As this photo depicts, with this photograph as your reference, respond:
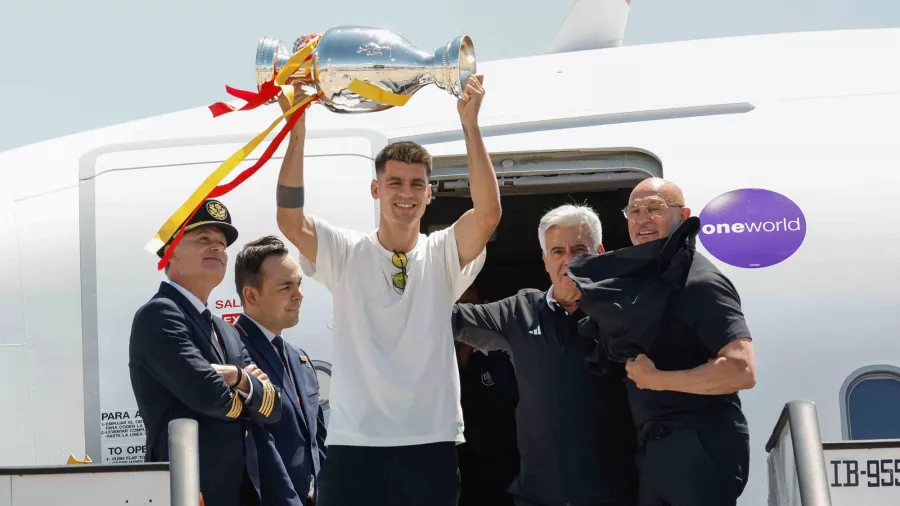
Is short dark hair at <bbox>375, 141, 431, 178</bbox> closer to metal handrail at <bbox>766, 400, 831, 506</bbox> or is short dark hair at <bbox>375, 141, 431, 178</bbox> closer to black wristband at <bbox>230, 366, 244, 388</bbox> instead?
black wristband at <bbox>230, 366, 244, 388</bbox>

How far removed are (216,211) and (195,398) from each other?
103 cm

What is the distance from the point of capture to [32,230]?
5625 millimetres

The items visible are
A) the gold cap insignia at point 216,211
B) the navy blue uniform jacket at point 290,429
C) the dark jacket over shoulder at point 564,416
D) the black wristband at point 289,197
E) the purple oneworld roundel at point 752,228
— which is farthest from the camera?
the purple oneworld roundel at point 752,228

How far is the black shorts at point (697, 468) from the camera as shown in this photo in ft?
12.5

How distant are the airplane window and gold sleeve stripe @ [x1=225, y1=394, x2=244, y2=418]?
117 inches

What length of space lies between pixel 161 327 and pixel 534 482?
171 cm

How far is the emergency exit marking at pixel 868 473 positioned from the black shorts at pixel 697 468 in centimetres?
34

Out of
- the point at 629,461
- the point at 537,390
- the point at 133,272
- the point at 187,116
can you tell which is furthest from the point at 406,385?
the point at 187,116

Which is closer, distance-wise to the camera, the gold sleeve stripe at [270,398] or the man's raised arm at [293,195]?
the man's raised arm at [293,195]

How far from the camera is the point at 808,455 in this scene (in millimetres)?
3510

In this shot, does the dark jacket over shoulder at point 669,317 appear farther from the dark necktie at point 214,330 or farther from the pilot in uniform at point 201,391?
the dark necktie at point 214,330

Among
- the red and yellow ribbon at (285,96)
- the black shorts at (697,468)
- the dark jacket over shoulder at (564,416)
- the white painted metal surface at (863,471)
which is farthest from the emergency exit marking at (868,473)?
the red and yellow ribbon at (285,96)

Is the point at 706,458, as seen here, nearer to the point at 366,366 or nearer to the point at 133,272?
the point at 366,366

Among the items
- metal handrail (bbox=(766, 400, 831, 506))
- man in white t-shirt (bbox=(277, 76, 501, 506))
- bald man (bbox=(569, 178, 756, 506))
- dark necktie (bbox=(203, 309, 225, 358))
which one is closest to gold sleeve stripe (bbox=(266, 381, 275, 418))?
dark necktie (bbox=(203, 309, 225, 358))
